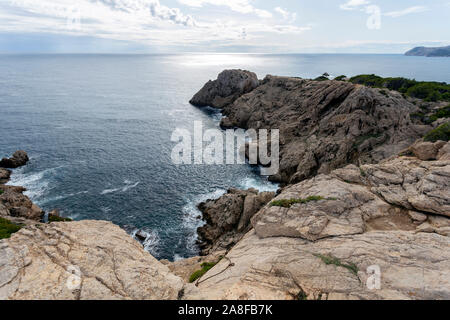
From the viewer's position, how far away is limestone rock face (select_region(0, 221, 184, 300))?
37.3ft

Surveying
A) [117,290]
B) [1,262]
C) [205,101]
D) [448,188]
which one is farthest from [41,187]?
[205,101]

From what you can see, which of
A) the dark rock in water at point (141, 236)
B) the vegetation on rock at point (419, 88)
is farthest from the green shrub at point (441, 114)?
the dark rock in water at point (141, 236)

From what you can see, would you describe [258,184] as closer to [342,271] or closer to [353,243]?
[353,243]

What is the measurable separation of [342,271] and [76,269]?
14.5 m

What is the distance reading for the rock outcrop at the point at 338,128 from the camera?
1946 inches

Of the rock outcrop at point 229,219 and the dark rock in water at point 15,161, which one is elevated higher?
the dark rock in water at point 15,161

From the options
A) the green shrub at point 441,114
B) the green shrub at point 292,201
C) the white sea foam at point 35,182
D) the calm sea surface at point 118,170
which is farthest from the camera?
the green shrub at point 441,114

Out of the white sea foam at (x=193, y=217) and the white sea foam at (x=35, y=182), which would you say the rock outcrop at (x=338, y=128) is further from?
the white sea foam at (x=35, y=182)

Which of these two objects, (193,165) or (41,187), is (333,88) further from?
(41,187)

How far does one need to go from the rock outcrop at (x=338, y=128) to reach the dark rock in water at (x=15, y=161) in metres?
62.9

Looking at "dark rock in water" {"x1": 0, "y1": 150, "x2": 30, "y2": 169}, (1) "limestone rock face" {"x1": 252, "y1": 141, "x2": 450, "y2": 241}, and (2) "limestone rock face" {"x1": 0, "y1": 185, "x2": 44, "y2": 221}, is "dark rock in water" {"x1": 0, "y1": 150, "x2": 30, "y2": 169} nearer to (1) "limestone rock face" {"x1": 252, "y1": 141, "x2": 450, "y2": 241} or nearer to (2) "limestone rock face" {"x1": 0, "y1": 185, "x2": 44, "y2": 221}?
(2) "limestone rock face" {"x1": 0, "y1": 185, "x2": 44, "y2": 221}

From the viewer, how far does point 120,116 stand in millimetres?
103188

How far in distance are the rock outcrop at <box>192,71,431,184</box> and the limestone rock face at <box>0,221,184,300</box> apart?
4486 centimetres
